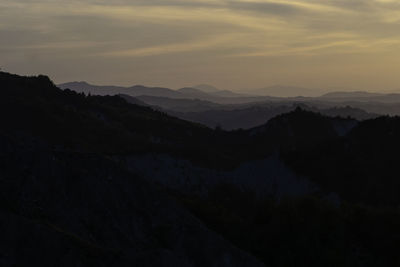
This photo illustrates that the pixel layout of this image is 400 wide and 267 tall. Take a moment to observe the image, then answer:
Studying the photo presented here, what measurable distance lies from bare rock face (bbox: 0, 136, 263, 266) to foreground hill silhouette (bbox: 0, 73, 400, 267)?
0.06 meters

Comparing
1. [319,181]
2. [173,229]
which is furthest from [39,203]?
[319,181]

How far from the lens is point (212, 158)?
246ft

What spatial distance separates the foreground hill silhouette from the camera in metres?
26.6

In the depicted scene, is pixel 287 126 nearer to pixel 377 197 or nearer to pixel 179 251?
pixel 377 197

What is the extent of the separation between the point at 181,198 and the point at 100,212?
1607cm

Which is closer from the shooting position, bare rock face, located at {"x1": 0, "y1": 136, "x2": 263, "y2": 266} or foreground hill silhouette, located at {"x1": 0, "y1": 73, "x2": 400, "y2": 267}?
bare rock face, located at {"x1": 0, "y1": 136, "x2": 263, "y2": 266}

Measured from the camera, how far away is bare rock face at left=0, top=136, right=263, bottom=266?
24969 mm

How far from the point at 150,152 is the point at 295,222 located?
112ft

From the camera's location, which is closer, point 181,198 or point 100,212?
point 100,212

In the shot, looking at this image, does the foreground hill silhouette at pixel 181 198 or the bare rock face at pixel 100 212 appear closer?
the bare rock face at pixel 100 212

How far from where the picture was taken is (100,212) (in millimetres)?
29750

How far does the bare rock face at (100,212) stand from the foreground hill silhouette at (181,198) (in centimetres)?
6

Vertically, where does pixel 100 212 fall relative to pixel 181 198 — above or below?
above

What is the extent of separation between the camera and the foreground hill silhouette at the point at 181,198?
26.6 meters
